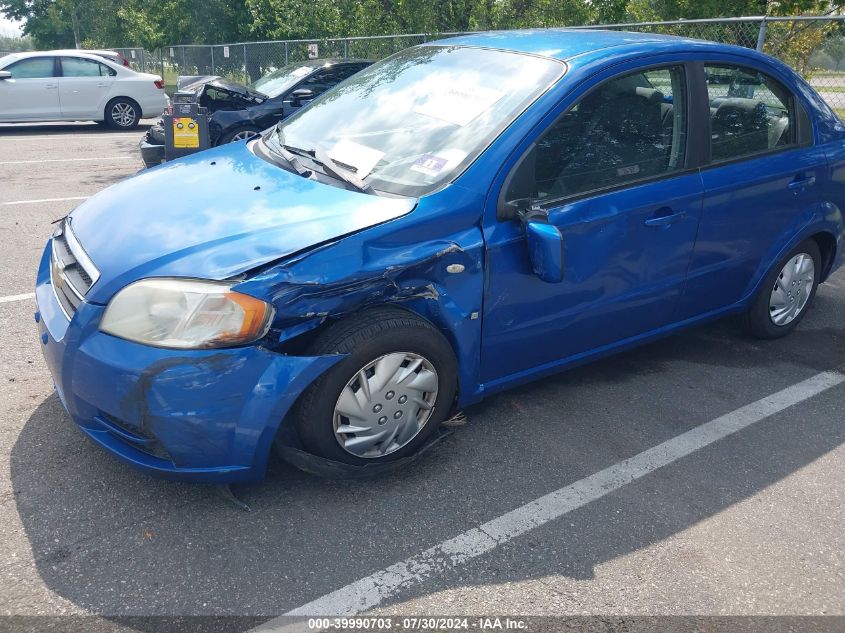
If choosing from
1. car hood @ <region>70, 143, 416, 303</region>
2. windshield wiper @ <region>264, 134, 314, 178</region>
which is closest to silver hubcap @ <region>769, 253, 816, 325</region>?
car hood @ <region>70, 143, 416, 303</region>

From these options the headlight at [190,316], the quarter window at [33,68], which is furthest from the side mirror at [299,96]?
the headlight at [190,316]

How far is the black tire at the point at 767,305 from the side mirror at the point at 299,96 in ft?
23.1

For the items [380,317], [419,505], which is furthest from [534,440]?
[380,317]

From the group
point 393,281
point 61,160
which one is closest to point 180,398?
point 393,281

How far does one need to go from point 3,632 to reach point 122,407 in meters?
0.77

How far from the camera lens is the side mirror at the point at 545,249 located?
317 centimetres

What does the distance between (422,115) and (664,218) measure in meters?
1.24

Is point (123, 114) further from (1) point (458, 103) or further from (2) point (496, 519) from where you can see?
(2) point (496, 519)

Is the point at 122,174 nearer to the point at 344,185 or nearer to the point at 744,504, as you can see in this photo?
the point at 344,185

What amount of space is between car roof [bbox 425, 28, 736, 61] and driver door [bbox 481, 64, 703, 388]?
0.21m

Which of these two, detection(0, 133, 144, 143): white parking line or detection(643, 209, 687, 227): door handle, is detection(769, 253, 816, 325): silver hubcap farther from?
detection(0, 133, 144, 143): white parking line

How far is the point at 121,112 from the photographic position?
565 inches

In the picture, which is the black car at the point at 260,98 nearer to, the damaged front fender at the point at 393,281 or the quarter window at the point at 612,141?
the quarter window at the point at 612,141

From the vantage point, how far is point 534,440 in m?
3.59
